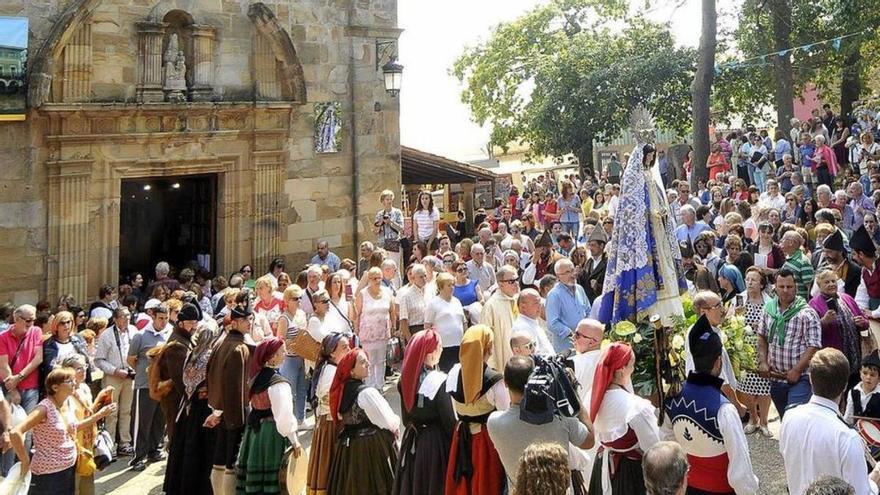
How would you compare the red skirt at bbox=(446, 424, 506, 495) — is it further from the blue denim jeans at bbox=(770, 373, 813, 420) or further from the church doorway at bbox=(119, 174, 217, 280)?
the church doorway at bbox=(119, 174, 217, 280)

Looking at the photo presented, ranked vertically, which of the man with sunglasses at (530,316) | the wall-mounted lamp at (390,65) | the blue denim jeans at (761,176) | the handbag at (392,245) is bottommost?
the man with sunglasses at (530,316)

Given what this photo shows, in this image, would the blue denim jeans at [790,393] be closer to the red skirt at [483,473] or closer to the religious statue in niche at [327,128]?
the red skirt at [483,473]

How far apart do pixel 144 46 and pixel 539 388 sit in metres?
10.8

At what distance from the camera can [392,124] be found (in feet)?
52.7

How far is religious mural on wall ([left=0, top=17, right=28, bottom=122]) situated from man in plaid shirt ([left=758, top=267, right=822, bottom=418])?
403 inches

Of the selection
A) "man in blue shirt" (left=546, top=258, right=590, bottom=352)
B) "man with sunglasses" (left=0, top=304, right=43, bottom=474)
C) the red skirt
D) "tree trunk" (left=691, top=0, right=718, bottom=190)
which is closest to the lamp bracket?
"tree trunk" (left=691, top=0, right=718, bottom=190)

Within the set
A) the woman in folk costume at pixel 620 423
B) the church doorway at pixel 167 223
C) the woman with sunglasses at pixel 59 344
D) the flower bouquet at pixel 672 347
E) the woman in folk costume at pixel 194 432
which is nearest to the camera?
the woman in folk costume at pixel 620 423

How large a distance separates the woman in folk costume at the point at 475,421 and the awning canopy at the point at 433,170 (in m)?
13.2

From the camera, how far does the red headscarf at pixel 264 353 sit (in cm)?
623

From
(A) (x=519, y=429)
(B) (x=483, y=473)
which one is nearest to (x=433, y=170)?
(B) (x=483, y=473)

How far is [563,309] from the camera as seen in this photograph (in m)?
8.32

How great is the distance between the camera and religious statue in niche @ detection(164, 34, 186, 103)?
1330 cm

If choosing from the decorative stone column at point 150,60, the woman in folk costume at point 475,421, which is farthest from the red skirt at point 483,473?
the decorative stone column at point 150,60

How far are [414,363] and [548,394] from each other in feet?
4.38
